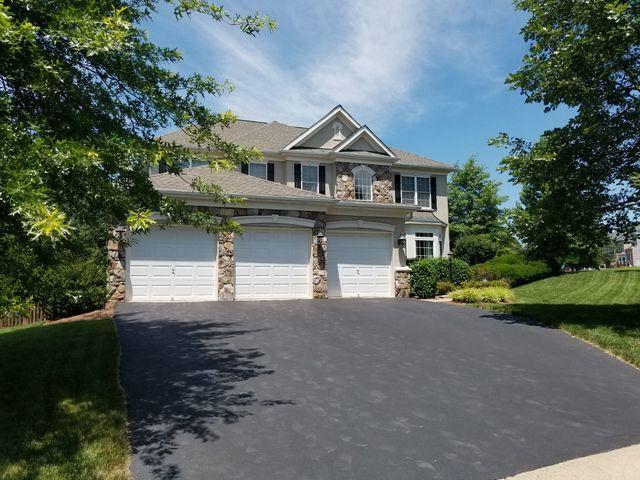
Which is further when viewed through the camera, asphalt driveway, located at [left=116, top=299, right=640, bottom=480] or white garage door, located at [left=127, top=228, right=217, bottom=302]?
white garage door, located at [left=127, top=228, right=217, bottom=302]

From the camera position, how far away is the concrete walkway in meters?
4.29

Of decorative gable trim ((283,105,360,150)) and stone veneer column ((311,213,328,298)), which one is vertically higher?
decorative gable trim ((283,105,360,150))

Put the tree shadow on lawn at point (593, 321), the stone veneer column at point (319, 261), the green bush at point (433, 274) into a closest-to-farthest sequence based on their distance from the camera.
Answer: the tree shadow on lawn at point (593, 321) → the stone veneer column at point (319, 261) → the green bush at point (433, 274)

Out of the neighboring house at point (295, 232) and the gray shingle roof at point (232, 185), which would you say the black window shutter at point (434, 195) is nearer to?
the neighboring house at point (295, 232)

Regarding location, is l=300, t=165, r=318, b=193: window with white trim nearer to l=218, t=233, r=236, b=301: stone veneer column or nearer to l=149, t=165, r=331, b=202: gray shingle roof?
l=149, t=165, r=331, b=202: gray shingle roof

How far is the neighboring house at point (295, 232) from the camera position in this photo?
15.1m

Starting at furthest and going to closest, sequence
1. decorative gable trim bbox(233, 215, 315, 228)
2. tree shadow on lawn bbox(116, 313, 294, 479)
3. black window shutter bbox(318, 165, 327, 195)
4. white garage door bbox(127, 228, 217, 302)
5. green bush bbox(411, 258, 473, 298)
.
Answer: black window shutter bbox(318, 165, 327, 195) < green bush bbox(411, 258, 473, 298) < decorative gable trim bbox(233, 215, 315, 228) < white garage door bbox(127, 228, 217, 302) < tree shadow on lawn bbox(116, 313, 294, 479)

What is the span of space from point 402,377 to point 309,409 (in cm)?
202

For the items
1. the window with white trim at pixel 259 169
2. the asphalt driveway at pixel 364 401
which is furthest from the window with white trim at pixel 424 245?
the asphalt driveway at pixel 364 401

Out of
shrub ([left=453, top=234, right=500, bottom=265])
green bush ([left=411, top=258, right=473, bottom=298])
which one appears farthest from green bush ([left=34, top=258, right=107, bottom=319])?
shrub ([left=453, top=234, right=500, bottom=265])

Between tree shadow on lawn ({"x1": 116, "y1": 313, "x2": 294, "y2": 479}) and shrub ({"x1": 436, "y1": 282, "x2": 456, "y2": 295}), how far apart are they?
37.3 feet

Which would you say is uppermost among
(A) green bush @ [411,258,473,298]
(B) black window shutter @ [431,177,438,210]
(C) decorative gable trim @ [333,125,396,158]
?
(C) decorative gable trim @ [333,125,396,158]

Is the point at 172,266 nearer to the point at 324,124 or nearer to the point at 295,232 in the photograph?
the point at 295,232

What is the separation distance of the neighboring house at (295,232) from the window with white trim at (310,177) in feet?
0.16
